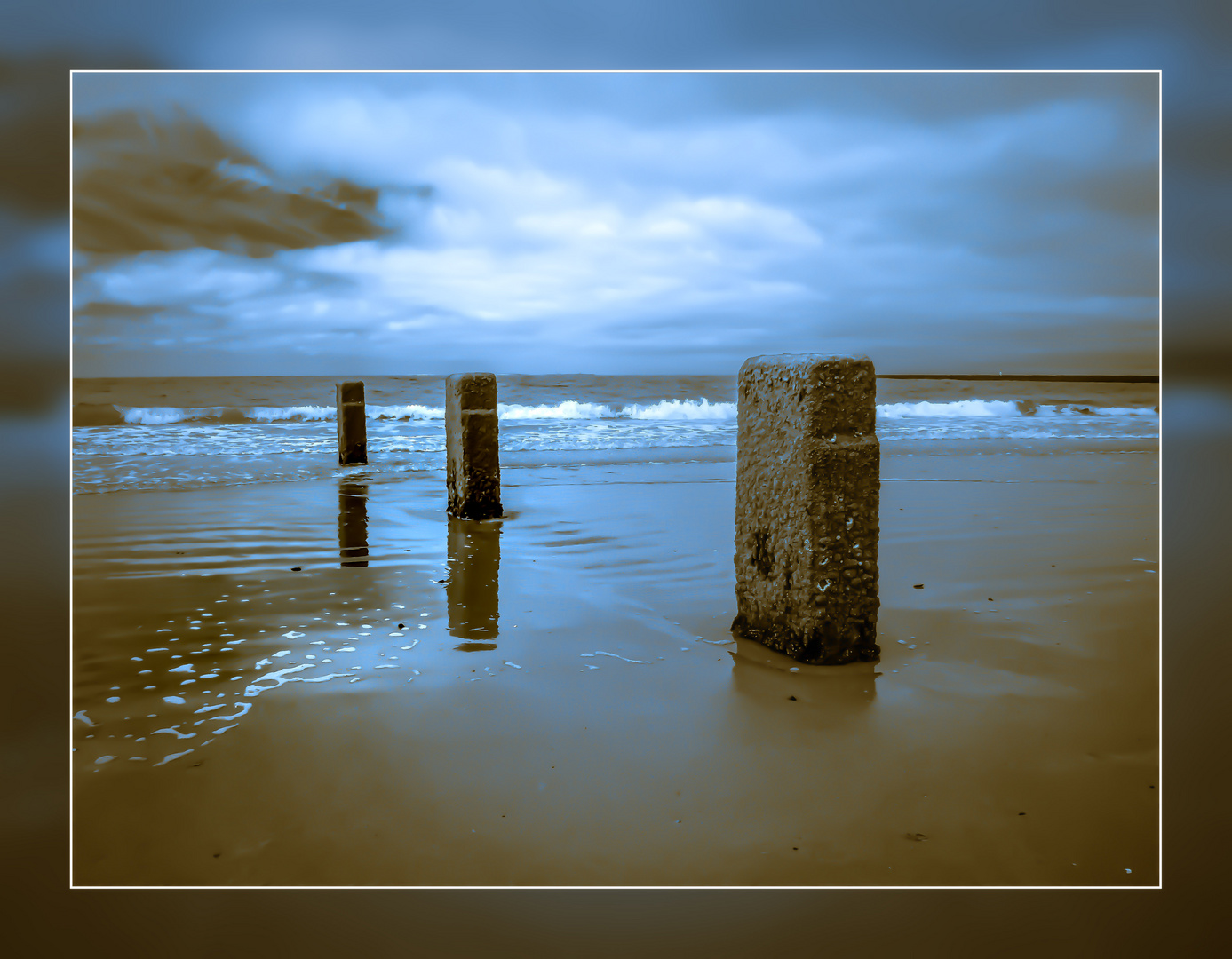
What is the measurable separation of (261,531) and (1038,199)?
209 inches

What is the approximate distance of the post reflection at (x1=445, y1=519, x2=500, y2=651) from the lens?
11.0 feet

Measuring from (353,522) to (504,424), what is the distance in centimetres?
1165

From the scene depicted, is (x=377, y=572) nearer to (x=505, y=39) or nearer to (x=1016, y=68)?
(x=505, y=39)

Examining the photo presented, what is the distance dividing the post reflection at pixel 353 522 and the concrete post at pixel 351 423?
170 cm

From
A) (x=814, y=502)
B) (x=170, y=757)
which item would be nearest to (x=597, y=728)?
(x=814, y=502)

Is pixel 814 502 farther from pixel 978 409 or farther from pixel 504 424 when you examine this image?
pixel 978 409

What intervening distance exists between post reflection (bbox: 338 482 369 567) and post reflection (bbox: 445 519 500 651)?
581mm

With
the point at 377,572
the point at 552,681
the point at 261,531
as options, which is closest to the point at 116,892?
the point at 552,681

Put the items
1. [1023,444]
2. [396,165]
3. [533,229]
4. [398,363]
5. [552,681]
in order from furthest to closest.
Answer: [1023,444] < [398,363] < [533,229] < [396,165] < [552,681]

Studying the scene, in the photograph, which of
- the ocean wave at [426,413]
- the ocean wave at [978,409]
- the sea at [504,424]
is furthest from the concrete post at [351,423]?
the ocean wave at [978,409]

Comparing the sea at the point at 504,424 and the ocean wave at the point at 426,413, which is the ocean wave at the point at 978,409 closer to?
the sea at the point at 504,424

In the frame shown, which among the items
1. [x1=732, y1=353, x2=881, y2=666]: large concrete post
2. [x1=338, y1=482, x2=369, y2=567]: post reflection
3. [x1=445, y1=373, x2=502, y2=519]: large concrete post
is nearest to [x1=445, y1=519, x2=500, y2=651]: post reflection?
[x1=445, y1=373, x2=502, y2=519]: large concrete post

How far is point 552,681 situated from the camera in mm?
2795
